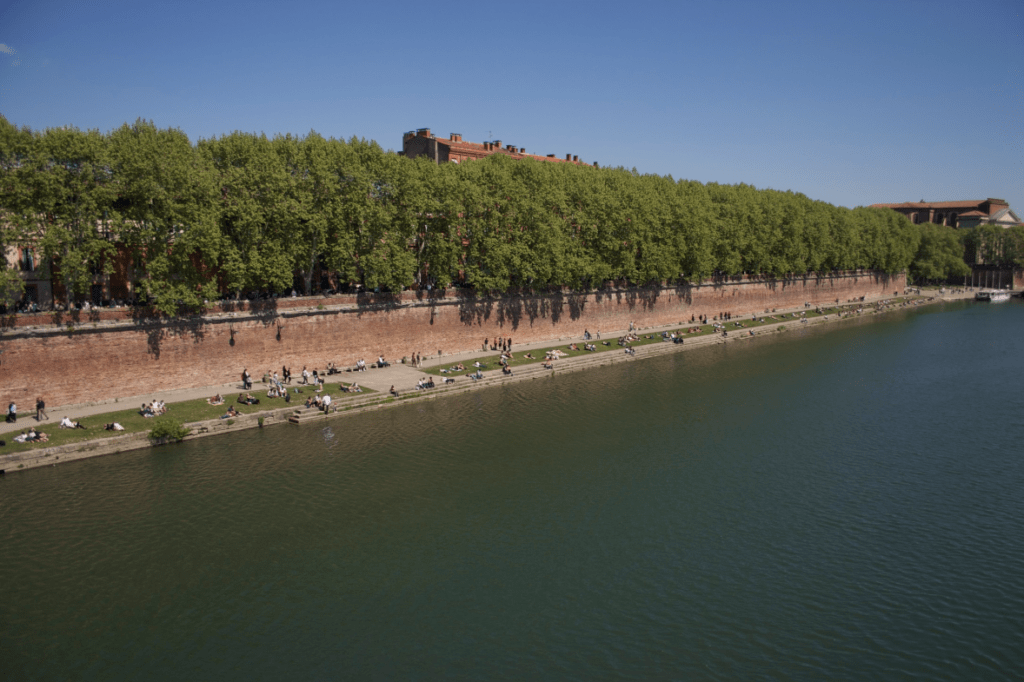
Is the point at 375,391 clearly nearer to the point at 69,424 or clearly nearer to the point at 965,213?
the point at 69,424

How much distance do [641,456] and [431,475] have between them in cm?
1085

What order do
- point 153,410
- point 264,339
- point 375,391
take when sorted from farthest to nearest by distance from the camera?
1. point 264,339
2. point 375,391
3. point 153,410

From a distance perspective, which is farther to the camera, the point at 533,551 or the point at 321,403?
the point at 321,403

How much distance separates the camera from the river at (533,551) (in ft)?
63.0

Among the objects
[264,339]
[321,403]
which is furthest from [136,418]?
[264,339]

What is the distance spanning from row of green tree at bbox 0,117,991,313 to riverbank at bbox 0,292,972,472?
21.0 ft

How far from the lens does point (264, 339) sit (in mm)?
47188

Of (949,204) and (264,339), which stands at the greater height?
(949,204)

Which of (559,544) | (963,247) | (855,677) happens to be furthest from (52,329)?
(963,247)

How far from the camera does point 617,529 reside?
2650cm

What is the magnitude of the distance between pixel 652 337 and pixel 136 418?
4965 centimetres

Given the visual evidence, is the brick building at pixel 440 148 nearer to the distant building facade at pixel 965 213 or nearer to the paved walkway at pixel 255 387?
the paved walkway at pixel 255 387

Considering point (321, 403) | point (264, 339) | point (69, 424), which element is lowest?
point (321, 403)

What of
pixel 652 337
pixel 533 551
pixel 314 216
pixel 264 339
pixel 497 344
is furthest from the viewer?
pixel 652 337
